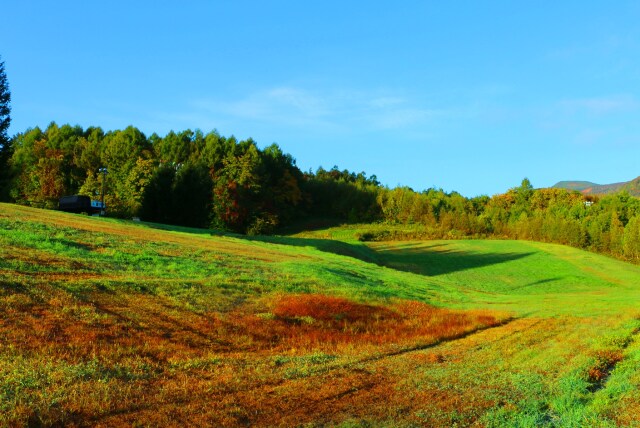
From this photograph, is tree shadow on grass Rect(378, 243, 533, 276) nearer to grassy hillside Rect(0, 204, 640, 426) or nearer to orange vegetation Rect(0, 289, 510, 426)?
grassy hillside Rect(0, 204, 640, 426)

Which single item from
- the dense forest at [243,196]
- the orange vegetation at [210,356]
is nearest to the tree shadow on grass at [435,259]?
the dense forest at [243,196]

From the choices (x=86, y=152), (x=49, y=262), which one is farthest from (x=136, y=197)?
(x=49, y=262)

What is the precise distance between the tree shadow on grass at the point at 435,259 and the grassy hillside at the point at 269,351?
3564 centimetres

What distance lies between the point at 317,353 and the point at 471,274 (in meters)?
50.2

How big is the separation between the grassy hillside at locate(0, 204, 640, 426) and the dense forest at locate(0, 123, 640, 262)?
198 feet

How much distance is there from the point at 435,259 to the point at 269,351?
60764 mm

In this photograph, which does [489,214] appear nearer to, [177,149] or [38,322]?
[177,149]

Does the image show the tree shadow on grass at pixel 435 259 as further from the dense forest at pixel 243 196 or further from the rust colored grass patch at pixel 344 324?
the rust colored grass patch at pixel 344 324

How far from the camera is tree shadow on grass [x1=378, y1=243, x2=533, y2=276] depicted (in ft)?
208

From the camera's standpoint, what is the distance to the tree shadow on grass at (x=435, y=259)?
6325cm

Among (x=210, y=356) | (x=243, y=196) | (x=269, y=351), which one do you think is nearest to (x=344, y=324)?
(x=269, y=351)

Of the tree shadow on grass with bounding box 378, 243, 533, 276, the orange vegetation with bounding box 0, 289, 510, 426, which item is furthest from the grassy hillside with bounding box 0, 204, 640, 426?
the tree shadow on grass with bounding box 378, 243, 533, 276

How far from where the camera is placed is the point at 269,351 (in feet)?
45.0

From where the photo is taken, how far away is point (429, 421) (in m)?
8.47
